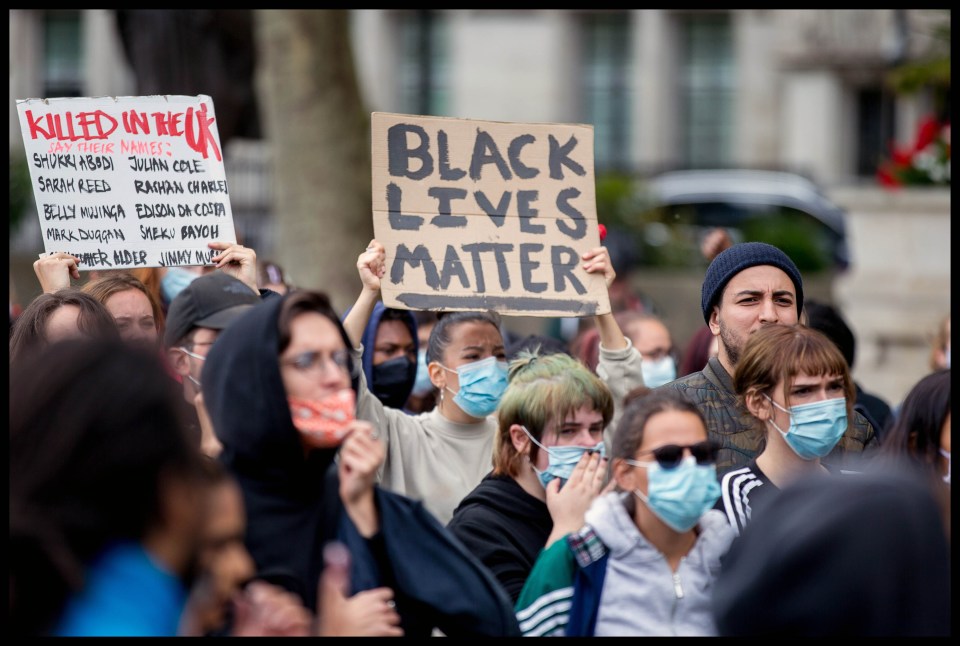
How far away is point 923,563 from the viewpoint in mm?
2498

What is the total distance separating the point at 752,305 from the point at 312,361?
2100 millimetres

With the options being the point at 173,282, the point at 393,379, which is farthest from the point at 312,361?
the point at 173,282

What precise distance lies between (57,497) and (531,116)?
24855 mm

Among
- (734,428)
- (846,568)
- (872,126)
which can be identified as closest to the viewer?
(846,568)

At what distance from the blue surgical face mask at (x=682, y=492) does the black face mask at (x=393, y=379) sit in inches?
80.7

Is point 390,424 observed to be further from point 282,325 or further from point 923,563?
point 923,563

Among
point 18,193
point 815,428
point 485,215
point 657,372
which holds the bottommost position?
point 18,193

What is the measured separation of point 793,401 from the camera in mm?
4262

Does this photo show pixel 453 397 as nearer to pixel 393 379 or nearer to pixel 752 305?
pixel 393 379

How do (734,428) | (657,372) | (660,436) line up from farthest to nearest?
1. (657,372)
2. (734,428)
3. (660,436)

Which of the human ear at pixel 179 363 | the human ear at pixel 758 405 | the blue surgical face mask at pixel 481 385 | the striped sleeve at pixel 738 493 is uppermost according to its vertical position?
the human ear at pixel 179 363

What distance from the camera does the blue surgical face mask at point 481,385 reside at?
16.4 feet

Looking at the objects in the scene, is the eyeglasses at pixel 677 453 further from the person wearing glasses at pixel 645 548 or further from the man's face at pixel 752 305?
the man's face at pixel 752 305

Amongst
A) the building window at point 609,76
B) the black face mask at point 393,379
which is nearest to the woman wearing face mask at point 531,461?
the black face mask at point 393,379
